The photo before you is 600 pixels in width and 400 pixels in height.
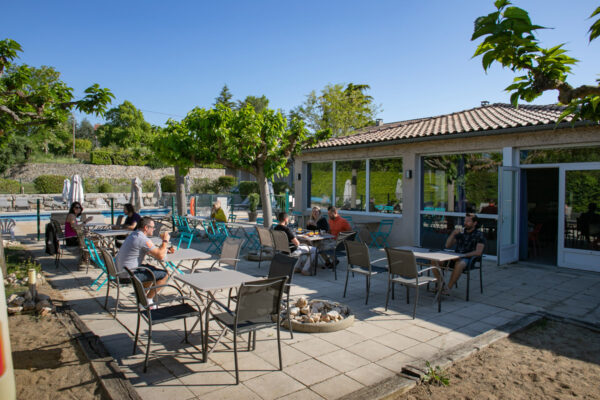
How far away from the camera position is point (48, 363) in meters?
3.84

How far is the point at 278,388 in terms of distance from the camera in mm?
3389

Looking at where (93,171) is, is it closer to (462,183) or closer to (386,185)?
(386,185)

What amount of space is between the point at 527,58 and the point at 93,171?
35.8 metres

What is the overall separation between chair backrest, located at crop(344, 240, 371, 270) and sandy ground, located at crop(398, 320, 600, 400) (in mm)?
2038

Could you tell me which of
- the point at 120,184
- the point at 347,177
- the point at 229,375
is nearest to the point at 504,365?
the point at 229,375

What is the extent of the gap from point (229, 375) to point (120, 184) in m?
30.0

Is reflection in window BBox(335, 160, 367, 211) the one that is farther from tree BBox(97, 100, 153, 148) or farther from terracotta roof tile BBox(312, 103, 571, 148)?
tree BBox(97, 100, 153, 148)

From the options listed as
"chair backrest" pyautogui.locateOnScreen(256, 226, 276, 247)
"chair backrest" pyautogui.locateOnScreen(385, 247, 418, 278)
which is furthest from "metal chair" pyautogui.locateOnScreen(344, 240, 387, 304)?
"chair backrest" pyautogui.locateOnScreen(256, 226, 276, 247)

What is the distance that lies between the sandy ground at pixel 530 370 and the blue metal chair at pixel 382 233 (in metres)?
6.18

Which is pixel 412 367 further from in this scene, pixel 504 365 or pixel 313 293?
pixel 313 293

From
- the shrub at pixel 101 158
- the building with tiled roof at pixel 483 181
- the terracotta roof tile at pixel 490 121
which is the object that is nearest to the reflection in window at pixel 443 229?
the building with tiled roof at pixel 483 181

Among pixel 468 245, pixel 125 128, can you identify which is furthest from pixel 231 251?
pixel 125 128

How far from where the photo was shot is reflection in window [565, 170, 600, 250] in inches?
319

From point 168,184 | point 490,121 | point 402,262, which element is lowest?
point 402,262
